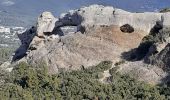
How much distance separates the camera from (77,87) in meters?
30.3

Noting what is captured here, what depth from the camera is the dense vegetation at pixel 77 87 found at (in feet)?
94.5

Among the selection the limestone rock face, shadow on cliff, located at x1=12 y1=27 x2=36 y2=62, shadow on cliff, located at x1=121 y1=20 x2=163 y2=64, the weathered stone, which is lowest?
shadow on cliff, located at x1=12 y1=27 x2=36 y2=62

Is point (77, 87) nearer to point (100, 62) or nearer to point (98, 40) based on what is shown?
point (100, 62)

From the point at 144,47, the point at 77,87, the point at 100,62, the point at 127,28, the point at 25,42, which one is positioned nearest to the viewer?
the point at 77,87

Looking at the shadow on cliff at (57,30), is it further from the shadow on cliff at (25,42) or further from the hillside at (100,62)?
the hillside at (100,62)

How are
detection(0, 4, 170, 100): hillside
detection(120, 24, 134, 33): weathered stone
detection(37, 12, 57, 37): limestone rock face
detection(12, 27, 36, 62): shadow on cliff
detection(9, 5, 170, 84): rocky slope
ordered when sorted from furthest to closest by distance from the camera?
1. detection(12, 27, 36, 62): shadow on cliff
2. detection(37, 12, 57, 37): limestone rock face
3. detection(120, 24, 134, 33): weathered stone
4. detection(9, 5, 170, 84): rocky slope
5. detection(0, 4, 170, 100): hillside

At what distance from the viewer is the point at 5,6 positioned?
174m

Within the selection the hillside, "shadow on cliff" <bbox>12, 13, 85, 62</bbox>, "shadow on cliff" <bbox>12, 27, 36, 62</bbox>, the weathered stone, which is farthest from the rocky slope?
"shadow on cliff" <bbox>12, 27, 36, 62</bbox>

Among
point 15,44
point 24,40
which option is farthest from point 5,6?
point 24,40

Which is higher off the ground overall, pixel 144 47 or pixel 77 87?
pixel 144 47

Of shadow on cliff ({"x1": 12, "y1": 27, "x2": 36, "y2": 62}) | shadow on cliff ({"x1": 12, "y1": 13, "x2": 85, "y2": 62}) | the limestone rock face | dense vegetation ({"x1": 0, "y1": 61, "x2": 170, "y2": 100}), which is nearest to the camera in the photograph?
dense vegetation ({"x1": 0, "y1": 61, "x2": 170, "y2": 100})

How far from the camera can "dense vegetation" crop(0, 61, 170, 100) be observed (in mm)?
28812

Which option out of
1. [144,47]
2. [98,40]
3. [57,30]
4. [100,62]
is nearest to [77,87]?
[100,62]

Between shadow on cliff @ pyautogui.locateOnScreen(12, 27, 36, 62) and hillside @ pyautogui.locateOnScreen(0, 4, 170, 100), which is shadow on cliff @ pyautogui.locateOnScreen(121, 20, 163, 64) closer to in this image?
hillside @ pyautogui.locateOnScreen(0, 4, 170, 100)
